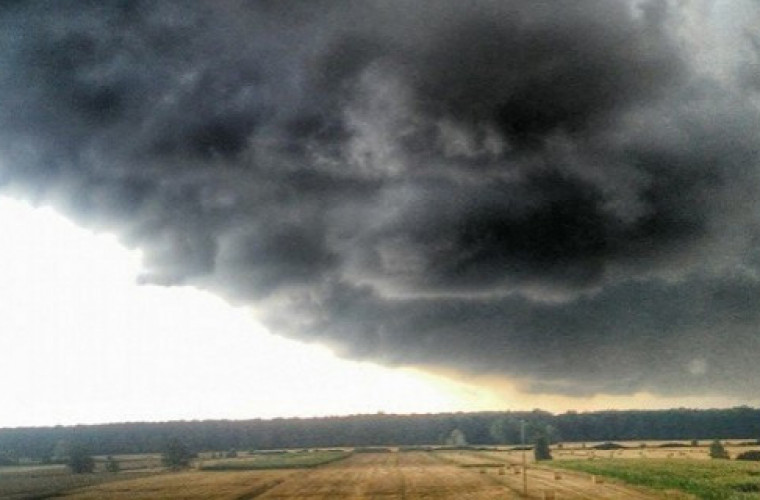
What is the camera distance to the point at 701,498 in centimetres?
5812

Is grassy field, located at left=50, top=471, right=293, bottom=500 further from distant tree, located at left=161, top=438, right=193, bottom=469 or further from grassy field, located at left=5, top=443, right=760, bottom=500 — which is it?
distant tree, located at left=161, top=438, right=193, bottom=469

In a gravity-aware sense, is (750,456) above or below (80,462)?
above

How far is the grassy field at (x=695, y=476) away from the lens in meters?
61.0

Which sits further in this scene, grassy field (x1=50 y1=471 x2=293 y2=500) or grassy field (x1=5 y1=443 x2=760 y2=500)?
grassy field (x1=50 y1=471 x2=293 y2=500)

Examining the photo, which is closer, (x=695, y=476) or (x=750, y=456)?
(x=695, y=476)

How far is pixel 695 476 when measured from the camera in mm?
72938

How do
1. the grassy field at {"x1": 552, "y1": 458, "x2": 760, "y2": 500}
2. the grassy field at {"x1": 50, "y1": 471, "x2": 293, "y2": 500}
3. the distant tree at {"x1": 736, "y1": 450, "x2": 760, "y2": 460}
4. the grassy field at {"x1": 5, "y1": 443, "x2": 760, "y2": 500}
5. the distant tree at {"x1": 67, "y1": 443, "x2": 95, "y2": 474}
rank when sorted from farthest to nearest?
1. the distant tree at {"x1": 67, "y1": 443, "x2": 95, "y2": 474}
2. the distant tree at {"x1": 736, "y1": 450, "x2": 760, "y2": 460}
3. the grassy field at {"x1": 50, "y1": 471, "x2": 293, "y2": 500}
4. the grassy field at {"x1": 5, "y1": 443, "x2": 760, "y2": 500}
5. the grassy field at {"x1": 552, "y1": 458, "x2": 760, "y2": 500}

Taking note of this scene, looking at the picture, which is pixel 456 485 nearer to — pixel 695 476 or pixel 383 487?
pixel 383 487

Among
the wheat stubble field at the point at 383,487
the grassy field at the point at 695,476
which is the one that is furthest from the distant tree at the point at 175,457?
the grassy field at the point at 695,476

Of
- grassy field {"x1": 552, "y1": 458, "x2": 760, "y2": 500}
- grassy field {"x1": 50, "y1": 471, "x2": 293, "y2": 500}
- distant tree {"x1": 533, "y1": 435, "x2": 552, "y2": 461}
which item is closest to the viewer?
grassy field {"x1": 552, "y1": 458, "x2": 760, "y2": 500}

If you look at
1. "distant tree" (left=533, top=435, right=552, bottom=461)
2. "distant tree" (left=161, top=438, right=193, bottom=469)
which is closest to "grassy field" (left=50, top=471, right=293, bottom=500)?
"distant tree" (left=161, top=438, right=193, bottom=469)

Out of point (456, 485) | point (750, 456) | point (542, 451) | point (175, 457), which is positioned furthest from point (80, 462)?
point (750, 456)

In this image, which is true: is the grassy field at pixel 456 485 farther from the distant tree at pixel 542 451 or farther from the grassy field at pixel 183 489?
the distant tree at pixel 542 451

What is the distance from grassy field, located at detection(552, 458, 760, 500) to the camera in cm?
6103
